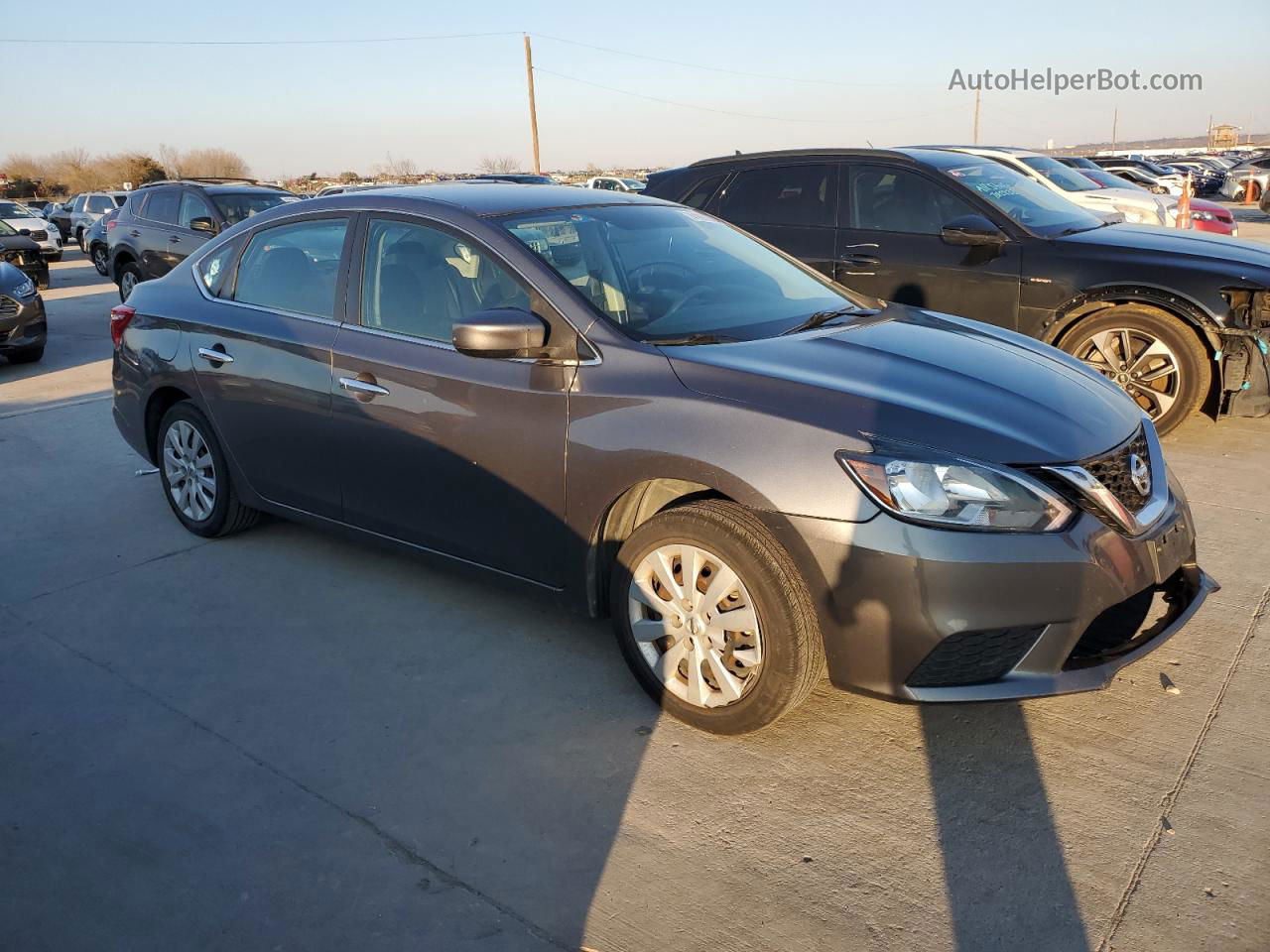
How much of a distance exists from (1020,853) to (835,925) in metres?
0.58

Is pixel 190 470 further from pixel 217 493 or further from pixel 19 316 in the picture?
pixel 19 316

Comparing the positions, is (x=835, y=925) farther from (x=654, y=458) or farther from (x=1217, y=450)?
(x=1217, y=450)

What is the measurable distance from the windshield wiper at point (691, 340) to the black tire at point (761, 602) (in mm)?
592

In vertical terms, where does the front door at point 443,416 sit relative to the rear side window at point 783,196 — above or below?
below

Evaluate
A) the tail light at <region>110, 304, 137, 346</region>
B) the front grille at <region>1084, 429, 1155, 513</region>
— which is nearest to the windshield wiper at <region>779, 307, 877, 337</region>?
the front grille at <region>1084, 429, 1155, 513</region>

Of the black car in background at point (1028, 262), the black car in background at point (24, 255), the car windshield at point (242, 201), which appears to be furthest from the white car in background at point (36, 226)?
the black car in background at point (1028, 262)

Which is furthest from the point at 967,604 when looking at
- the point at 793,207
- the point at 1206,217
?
the point at 1206,217

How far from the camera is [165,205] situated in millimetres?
13000

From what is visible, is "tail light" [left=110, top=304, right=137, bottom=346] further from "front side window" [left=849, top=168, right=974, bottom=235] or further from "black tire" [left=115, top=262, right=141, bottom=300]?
"black tire" [left=115, top=262, right=141, bottom=300]

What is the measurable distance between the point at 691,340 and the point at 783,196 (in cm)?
429

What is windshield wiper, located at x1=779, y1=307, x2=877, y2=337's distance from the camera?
3.72 meters

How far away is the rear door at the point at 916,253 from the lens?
21.5 ft

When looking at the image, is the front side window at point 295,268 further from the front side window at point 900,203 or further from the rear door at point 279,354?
the front side window at point 900,203

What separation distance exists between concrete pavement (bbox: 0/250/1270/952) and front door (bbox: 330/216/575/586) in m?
0.47
